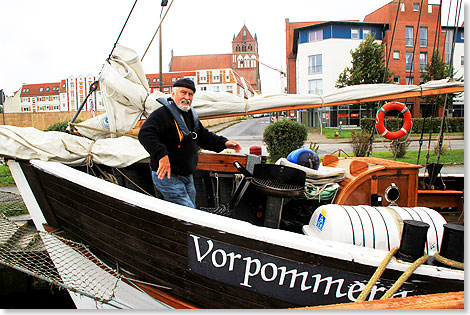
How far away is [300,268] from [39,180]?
7.99 feet

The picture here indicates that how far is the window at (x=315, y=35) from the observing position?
28.2 m

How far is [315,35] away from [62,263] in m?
29.0

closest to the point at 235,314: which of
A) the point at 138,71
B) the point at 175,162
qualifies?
the point at 175,162

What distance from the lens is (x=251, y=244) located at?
208 cm

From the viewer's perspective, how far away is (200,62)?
90812mm

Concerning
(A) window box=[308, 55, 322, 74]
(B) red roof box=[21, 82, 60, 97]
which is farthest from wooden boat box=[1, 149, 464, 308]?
(B) red roof box=[21, 82, 60, 97]

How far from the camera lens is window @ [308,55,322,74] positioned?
28547mm

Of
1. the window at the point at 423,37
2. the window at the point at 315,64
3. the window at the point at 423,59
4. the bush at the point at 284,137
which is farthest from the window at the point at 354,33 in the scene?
the bush at the point at 284,137

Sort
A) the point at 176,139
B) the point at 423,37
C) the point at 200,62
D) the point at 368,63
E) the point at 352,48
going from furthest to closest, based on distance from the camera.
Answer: the point at 200,62
the point at 423,37
the point at 352,48
the point at 368,63
the point at 176,139

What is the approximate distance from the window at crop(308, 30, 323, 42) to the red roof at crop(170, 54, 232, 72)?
2413 inches

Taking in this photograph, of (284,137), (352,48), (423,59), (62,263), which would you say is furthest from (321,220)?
(423,59)

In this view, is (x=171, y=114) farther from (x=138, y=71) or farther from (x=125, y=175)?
(x=138, y=71)

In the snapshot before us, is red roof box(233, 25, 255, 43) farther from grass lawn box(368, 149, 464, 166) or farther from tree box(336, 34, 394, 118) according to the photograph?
grass lawn box(368, 149, 464, 166)

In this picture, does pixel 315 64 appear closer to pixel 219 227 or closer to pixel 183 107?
pixel 183 107
